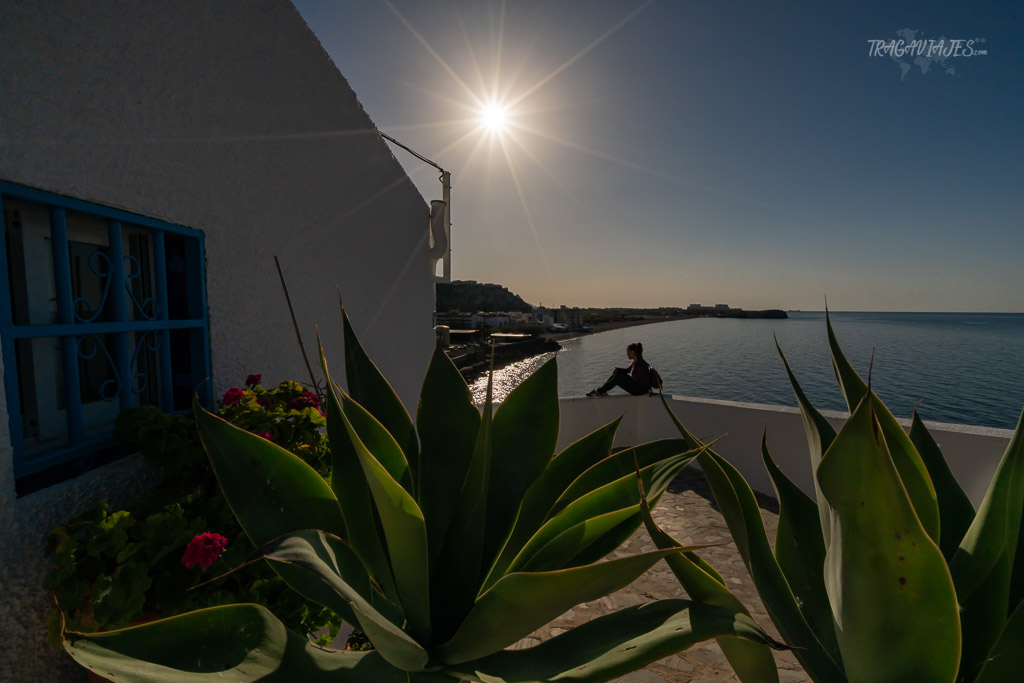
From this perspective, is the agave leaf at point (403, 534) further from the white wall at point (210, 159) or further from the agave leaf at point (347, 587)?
the white wall at point (210, 159)

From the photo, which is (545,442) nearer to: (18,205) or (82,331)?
(82,331)

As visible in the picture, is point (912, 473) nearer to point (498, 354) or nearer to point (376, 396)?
point (376, 396)

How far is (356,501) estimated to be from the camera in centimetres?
101

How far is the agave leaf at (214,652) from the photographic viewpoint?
640 millimetres

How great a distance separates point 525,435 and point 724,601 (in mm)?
589

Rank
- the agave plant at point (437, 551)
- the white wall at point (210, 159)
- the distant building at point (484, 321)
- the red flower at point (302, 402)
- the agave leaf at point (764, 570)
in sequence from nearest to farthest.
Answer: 1. the agave plant at point (437, 551)
2. the agave leaf at point (764, 570)
3. the white wall at point (210, 159)
4. the red flower at point (302, 402)
5. the distant building at point (484, 321)

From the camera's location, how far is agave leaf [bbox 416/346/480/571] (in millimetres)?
1118

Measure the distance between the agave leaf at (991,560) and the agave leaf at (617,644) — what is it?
0.44m

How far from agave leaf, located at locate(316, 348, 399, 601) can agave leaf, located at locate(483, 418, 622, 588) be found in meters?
0.29

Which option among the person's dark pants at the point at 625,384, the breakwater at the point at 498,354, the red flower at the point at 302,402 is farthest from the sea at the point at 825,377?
the red flower at the point at 302,402

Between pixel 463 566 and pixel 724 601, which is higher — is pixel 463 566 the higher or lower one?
the lower one

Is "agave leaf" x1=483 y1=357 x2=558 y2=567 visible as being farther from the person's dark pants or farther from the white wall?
the person's dark pants

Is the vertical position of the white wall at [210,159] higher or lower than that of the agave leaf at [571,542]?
higher

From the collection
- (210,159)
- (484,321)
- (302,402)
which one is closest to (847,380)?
(302,402)
